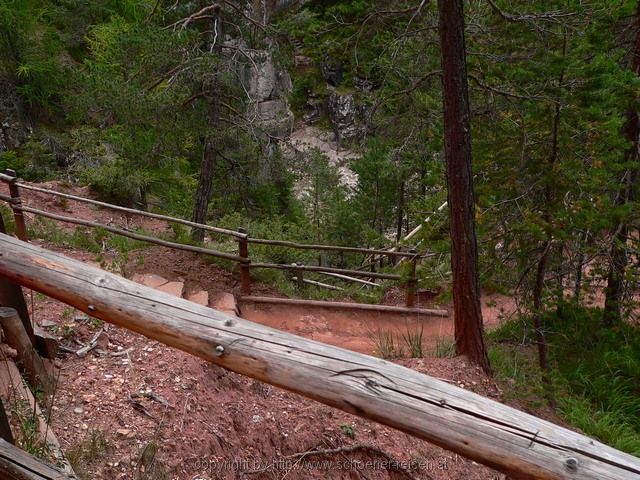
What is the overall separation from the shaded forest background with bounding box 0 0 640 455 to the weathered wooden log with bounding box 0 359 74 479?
4185 millimetres

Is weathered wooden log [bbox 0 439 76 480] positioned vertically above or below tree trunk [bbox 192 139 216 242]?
above

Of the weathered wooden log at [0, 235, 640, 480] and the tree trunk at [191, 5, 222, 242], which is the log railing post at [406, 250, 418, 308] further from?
the weathered wooden log at [0, 235, 640, 480]

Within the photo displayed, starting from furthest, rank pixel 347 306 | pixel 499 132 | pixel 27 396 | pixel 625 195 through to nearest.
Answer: pixel 347 306, pixel 625 195, pixel 499 132, pixel 27 396

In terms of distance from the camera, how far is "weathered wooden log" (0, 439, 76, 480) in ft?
6.74

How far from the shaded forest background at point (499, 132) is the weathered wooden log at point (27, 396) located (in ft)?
13.7

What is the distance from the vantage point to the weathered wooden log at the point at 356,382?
1.33m

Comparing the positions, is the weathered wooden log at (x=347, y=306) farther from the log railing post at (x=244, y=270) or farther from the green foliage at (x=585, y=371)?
the green foliage at (x=585, y=371)

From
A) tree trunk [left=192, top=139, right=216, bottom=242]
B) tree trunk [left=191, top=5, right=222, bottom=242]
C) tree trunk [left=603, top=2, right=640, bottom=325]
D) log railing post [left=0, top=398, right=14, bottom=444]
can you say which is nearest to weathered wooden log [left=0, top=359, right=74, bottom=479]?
log railing post [left=0, top=398, right=14, bottom=444]

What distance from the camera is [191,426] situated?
3.66m

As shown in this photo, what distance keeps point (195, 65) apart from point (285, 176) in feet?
10.0

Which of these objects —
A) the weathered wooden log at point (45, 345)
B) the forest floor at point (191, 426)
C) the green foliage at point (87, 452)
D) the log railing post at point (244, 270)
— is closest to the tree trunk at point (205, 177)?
the log railing post at point (244, 270)

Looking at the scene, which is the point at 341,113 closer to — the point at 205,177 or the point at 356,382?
the point at 205,177

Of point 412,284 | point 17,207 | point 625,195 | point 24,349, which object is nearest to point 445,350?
point 412,284

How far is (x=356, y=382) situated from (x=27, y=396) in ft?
7.20
